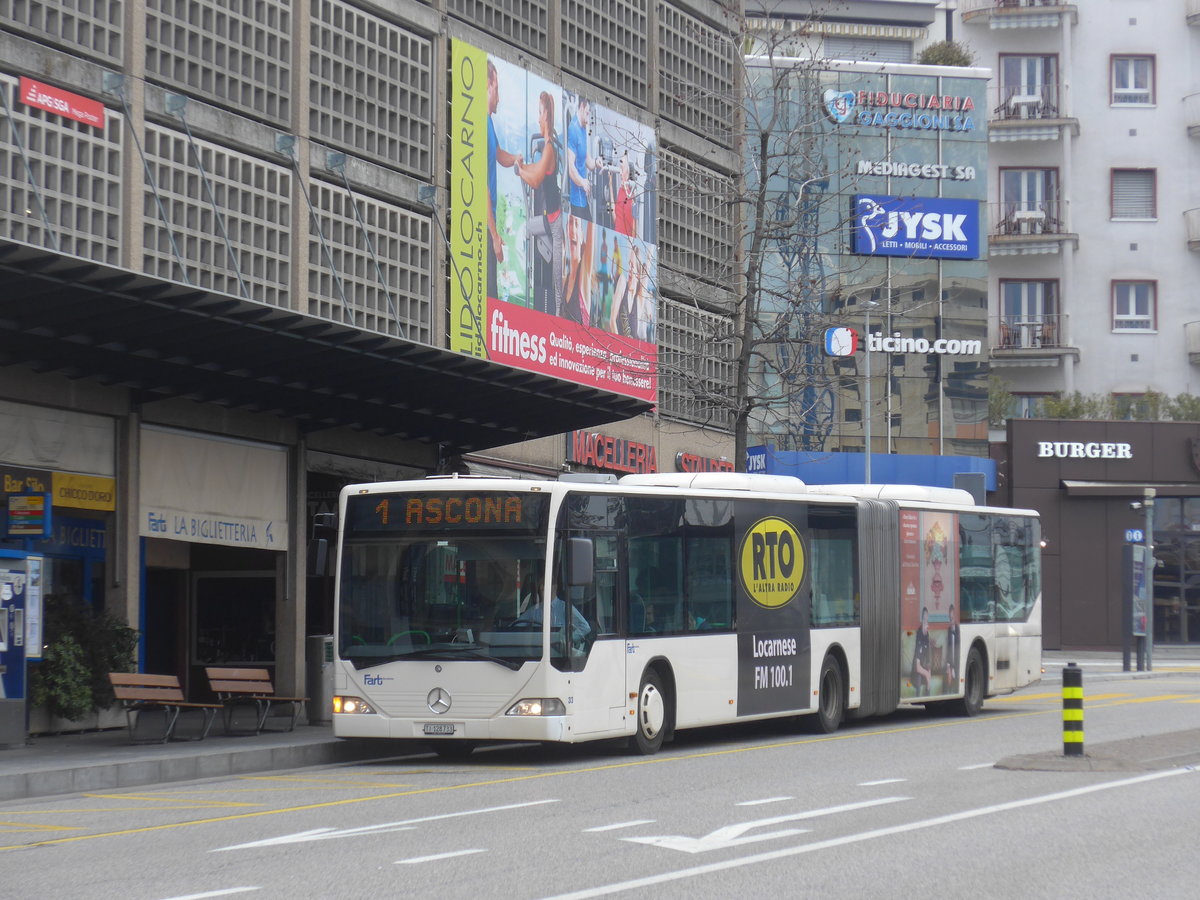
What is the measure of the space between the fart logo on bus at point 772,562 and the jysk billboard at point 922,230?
115 ft

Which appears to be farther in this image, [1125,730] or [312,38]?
[312,38]

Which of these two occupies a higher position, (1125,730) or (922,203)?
(922,203)

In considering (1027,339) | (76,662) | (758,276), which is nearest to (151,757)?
(76,662)

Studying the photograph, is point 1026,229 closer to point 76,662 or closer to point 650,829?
point 76,662

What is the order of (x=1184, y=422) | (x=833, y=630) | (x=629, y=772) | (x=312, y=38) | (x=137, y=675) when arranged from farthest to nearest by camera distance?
(x=1184, y=422)
(x=312, y=38)
(x=833, y=630)
(x=137, y=675)
(x=629, y=772)

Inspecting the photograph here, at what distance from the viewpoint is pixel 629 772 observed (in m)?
16.8

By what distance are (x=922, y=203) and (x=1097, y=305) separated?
938cm

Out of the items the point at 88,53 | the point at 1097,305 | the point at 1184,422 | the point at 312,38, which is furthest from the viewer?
the point at 1097,305

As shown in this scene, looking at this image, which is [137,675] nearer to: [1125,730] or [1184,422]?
[1125,730]

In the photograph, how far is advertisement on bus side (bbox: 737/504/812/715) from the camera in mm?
21031

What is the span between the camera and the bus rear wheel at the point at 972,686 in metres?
26.0

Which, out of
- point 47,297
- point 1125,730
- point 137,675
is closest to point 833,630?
point 1125,730

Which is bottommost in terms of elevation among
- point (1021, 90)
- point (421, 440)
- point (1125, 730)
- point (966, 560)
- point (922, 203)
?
point (1125, 730)

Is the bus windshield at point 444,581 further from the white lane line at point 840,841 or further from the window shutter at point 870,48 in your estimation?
the window shutter at point 870,48
